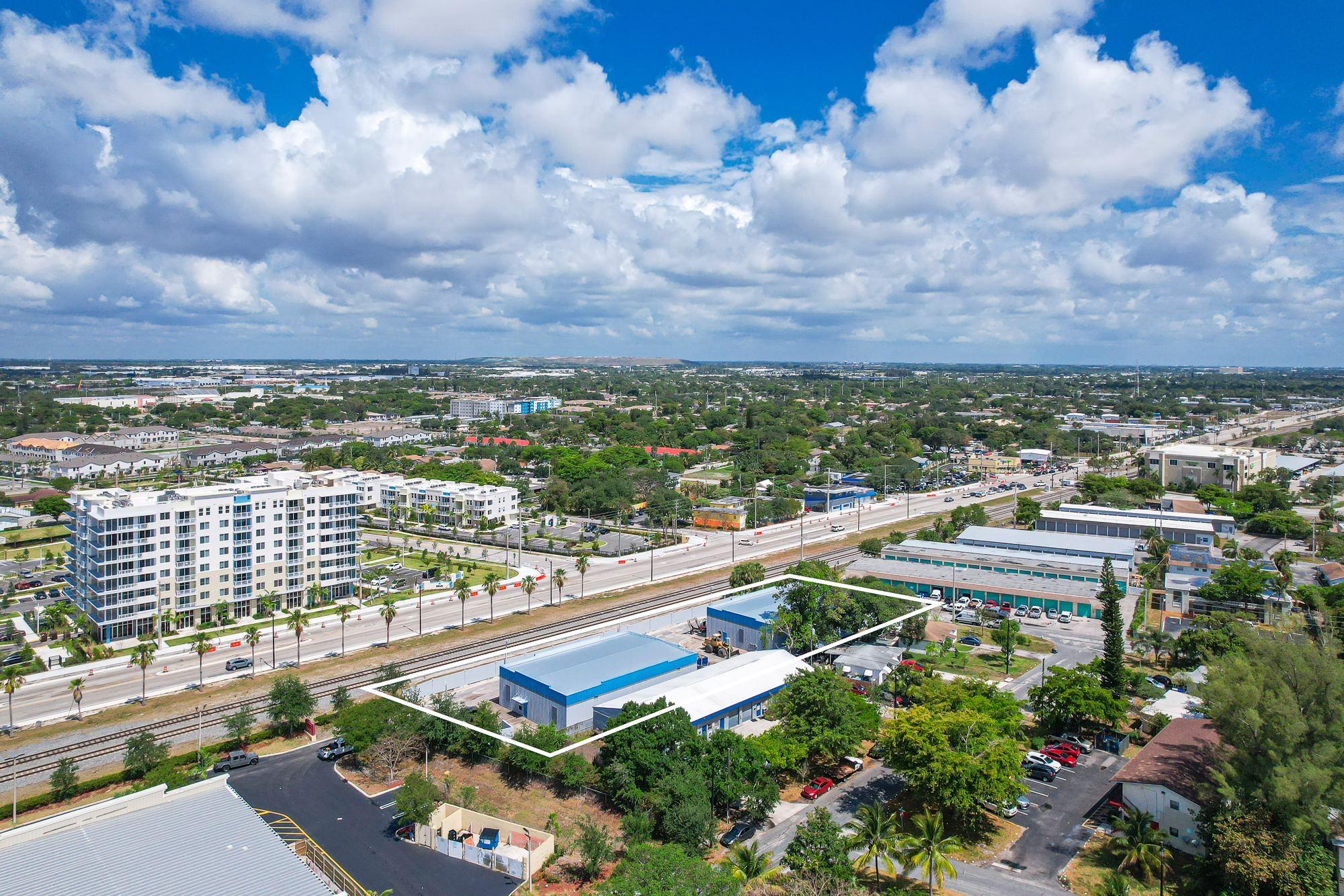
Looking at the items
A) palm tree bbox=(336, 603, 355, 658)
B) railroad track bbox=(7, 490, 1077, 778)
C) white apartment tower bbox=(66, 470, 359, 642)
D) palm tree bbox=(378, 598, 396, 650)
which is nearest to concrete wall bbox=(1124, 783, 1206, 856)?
railroad track bbox=(7, 490, 1077, 778)

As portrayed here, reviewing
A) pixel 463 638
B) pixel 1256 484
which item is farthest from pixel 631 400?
pixel 463 638

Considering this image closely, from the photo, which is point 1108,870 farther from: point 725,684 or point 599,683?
→ point 599,683

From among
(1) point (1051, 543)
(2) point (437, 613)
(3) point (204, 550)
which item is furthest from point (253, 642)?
(1) point (1051, 543)

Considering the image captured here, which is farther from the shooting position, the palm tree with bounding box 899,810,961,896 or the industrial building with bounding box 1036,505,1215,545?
the industrial building with bounding box 1036,505,1215,545

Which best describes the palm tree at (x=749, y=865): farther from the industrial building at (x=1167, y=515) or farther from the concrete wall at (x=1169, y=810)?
the industrial building at (x=1167, y=515)

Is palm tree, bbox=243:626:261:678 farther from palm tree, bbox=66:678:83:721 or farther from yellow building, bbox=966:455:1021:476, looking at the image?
yellow building, bbox=966:455:1021:476

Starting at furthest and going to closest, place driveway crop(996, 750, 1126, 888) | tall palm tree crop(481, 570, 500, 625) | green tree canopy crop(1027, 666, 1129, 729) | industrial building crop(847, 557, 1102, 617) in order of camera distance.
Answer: industrial building crop(847, 557, 1102, 617) < tall palm tree crop(481, 570, 500, 625) < green tree canopy crop(1027, 666, 1129, 729) < driveway crop(996, 750, 1126, 888)

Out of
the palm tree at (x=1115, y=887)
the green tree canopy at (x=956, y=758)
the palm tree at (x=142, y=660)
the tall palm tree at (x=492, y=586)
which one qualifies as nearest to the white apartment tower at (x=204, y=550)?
the palm tree at (x=142, y=660)
